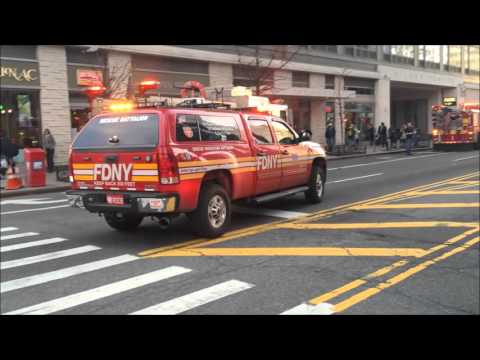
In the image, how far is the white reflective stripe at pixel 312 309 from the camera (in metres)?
4.41

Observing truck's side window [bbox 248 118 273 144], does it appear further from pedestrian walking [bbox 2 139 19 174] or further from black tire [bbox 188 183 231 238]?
pedestrian walking [bbox 2 139 19 174]

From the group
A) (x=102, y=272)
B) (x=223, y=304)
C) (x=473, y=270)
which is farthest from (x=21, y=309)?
(x=473, y=270)

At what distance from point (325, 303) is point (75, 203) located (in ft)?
14.8

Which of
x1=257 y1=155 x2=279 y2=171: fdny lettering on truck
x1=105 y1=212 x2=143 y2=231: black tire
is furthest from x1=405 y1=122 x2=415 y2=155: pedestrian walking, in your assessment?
x1=105 y1=212 x2=143 y2=231: black tire

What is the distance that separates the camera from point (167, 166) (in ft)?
22.4

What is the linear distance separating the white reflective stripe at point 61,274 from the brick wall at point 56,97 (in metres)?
15.5

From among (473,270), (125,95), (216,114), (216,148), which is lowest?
(473,270)

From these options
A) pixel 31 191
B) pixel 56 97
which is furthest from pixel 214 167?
pixel 56 97

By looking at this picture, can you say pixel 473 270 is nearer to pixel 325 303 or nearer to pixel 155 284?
pixel 325 303

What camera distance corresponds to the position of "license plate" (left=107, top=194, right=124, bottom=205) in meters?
7.09

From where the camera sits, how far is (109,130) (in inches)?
293

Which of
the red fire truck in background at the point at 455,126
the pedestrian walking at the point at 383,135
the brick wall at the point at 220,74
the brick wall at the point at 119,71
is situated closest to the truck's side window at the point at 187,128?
the brick wall at the point at 119,71

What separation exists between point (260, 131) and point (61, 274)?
4745mm

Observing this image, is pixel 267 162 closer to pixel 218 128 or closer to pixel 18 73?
pixel 218 128
